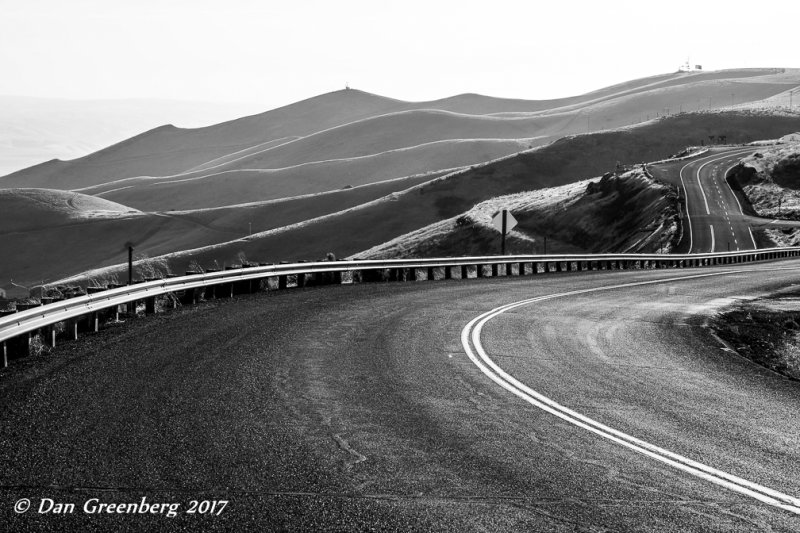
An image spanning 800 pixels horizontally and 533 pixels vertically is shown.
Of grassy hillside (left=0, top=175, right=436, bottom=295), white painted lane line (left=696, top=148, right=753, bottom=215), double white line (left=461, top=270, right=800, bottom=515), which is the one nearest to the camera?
double white line (left=461, top=270, right=800, bottom=515)

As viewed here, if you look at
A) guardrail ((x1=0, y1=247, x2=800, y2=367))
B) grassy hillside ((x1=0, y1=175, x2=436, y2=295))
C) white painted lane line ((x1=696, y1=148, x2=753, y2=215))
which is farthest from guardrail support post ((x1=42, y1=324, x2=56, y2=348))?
grassy hillside ((x1=0, y1=175, x2=436, y2=295))

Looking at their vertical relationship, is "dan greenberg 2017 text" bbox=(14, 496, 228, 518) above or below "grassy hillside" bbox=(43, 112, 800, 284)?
below

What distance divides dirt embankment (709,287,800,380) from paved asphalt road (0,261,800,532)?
27.7 inches

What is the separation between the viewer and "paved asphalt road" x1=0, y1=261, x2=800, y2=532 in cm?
610

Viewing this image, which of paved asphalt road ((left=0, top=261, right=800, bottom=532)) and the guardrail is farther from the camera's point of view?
the guardrail

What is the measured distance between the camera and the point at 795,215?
9112 cm

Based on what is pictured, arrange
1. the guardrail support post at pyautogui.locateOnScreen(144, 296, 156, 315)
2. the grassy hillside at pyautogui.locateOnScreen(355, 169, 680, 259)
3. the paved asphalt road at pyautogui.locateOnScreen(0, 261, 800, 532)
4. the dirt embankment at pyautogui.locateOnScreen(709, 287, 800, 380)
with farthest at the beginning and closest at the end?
1. the grassy hillside at pyautogui.locateOnScreen(355, 169, 680, 259)
2. the guardrail support post at pyautogui.locateOnScreen(144, 296, 156, 315)
3. the dirt embankment at pyautogui.locateOnScreen(709, 287, 800, 380)
4. the paved asphalt road at pyautogui.locateOnScreen(0, 261, 800, 532)

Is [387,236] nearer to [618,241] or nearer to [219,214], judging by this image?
[618,241]

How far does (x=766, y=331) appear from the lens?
58.0 ft

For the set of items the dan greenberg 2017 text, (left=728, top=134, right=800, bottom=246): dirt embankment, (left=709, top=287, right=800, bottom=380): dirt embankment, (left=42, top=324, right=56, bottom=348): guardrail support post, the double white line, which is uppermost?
(left=728, top=134, right=800, bottom=246): dirt embankment

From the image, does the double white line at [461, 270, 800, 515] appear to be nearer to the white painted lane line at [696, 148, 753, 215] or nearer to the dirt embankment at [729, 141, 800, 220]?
the white painted lane line at [696, 148, 753, 215]

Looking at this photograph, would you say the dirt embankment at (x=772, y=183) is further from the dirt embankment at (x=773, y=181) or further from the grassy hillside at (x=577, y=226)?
the grassy hillside at (x=577, y=226)

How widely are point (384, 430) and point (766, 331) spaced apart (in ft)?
38.3

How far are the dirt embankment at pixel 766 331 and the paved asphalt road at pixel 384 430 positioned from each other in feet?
2.31
